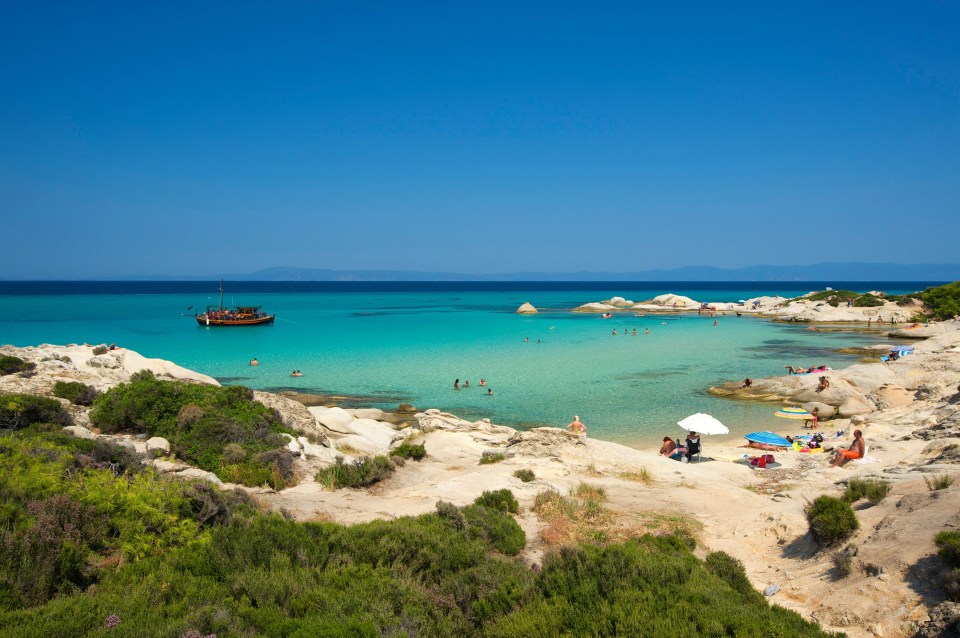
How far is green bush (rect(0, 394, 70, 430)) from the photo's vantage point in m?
12.8

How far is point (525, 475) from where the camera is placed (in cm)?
1293

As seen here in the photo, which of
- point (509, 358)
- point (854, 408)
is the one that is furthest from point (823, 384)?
point (509, 358)

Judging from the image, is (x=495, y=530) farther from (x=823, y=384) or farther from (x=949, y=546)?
(x=823, y=384)

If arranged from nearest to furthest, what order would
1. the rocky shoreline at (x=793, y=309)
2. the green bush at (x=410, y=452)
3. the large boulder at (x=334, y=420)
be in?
1. the green bush at (x=410, y=452)
2. the large boulder at (x=334, y=420)
3. the rocky shoreline at (x=793, y=309)

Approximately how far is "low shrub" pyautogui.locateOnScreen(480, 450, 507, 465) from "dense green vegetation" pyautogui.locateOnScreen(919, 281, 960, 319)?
219ft

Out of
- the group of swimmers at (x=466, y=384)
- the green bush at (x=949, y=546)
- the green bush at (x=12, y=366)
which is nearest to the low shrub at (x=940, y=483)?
the green bush at (x=949, y=546)

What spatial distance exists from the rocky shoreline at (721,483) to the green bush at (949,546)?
10.7 inches

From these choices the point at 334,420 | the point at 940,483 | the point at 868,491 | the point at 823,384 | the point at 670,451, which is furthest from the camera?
the point at 823,384

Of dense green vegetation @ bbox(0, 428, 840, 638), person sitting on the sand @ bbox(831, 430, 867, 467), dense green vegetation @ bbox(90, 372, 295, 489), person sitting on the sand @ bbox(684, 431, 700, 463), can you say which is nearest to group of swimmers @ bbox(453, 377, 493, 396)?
person sitting on the sand @ bbox(684, 431, 700, 463)

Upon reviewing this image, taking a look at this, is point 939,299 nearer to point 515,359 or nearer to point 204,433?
point 515,359

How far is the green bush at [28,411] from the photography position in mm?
12773

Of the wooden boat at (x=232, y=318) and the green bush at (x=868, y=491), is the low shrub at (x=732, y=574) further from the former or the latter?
the wooden boat at (x=232, y=318)

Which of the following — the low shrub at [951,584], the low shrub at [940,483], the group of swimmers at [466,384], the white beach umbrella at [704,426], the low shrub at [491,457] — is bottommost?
the group of swimmers at [466,384]

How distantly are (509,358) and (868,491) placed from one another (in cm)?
3289
